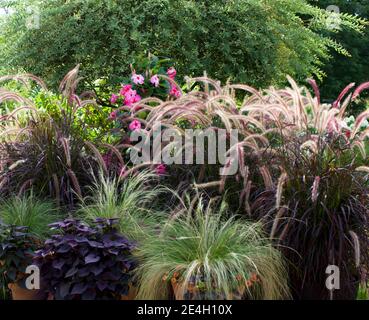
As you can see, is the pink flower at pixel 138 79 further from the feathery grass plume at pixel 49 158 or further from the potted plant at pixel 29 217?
the potted plant at pixel 29 217

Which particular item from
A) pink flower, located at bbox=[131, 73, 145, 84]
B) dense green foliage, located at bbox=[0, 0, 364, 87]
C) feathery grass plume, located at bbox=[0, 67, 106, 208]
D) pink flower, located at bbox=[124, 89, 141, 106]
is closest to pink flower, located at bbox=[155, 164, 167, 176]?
feathery grass plume, located at bbox=[0, 67, 106, 208]

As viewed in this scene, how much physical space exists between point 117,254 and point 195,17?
4422 mm

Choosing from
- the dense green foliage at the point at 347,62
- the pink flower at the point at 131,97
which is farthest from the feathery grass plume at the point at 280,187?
the dense green foliage at the point at 347,62

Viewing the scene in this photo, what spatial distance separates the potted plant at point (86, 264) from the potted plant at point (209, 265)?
14cm

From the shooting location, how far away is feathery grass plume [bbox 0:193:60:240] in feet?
14.9

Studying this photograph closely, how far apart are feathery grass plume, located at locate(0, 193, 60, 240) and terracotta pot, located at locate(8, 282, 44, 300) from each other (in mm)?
366

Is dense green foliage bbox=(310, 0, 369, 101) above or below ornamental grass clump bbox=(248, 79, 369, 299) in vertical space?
above

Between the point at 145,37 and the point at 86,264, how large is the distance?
414 centimetres

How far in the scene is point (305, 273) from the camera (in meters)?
4.16

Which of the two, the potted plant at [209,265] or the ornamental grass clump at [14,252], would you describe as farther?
the ornamental grass clump at [14,252]

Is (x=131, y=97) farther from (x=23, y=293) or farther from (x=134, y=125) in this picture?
(x=23, y=293)

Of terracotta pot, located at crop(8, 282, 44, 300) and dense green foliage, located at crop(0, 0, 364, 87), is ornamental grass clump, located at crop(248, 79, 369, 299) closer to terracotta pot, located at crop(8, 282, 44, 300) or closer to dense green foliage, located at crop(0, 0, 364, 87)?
terracotta pot, located at crop(8, 282, 44, 300)

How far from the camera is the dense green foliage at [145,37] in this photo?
7441mm

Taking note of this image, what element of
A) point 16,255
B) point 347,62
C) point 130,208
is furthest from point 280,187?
point 347,62
